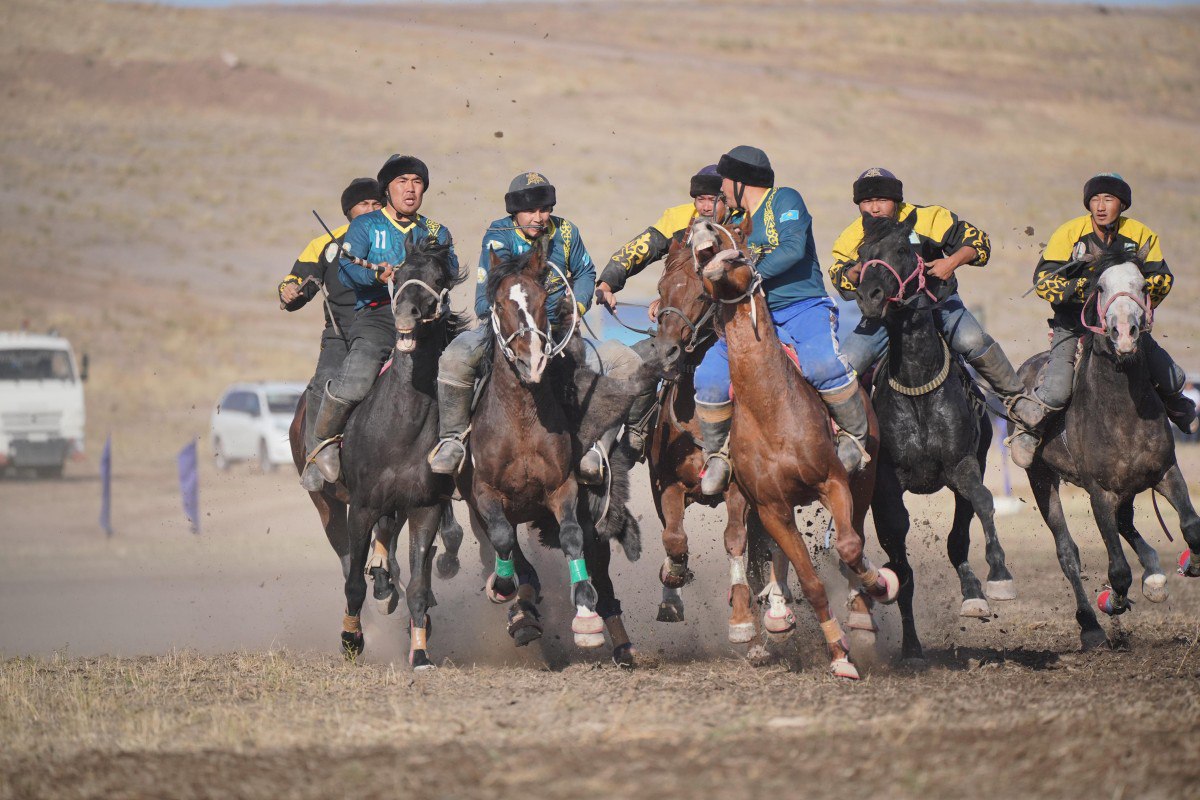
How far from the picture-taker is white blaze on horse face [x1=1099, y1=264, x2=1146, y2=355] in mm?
9328

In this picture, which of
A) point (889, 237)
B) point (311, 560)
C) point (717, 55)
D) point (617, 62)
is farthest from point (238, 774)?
point (717, 55)

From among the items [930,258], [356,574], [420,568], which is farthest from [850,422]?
[356,574]

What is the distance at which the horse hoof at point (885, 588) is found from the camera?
9.02 meters

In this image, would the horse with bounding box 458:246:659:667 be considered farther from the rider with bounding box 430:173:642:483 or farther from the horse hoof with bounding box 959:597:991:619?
the horse hoof with bounding box 959:597:991:619

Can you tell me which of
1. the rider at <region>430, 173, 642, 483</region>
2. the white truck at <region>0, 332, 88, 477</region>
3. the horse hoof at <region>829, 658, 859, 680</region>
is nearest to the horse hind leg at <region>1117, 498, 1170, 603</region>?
the horse hoof at <region>829, 658, 859, 680</region>

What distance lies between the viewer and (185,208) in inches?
1980

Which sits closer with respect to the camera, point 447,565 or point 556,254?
point 556,254

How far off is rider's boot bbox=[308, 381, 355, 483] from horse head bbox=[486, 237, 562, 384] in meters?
→ 1.79

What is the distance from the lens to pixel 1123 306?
9383 mm

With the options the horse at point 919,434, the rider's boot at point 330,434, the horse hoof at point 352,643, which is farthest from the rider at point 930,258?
the horse hoof at point 352,643

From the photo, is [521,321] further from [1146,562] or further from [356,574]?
[1146,562]

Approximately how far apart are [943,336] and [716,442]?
6.31ft

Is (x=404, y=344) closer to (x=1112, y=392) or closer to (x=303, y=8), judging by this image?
(x=1112, y=392)

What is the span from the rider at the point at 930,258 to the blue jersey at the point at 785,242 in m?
0.29
